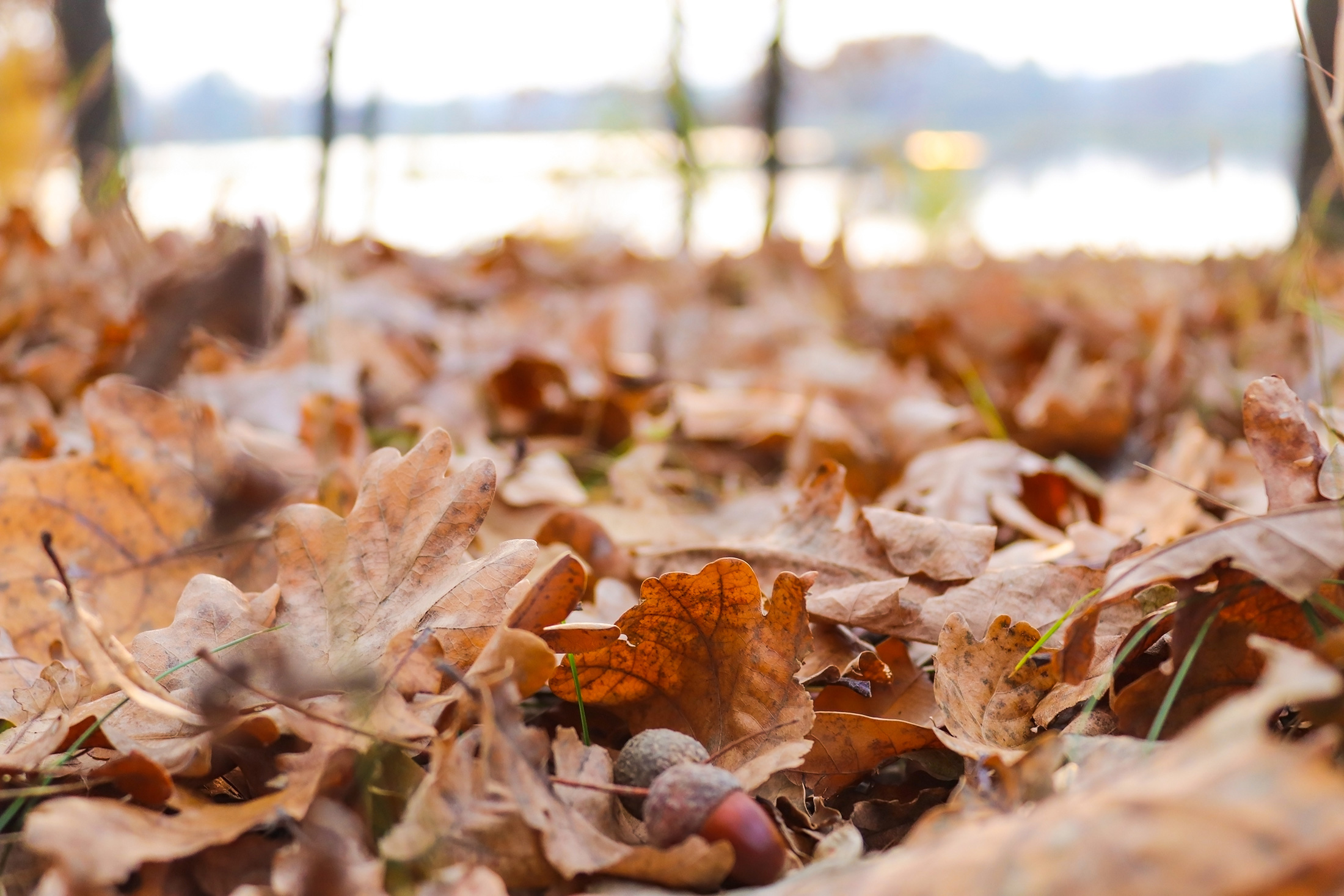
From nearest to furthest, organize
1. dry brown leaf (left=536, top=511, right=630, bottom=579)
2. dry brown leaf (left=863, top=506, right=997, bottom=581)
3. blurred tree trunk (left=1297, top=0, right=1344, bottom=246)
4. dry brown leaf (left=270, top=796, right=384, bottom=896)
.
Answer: dry brown leaf (left=270, top=796, right=384, bottom=896), dry brown leaf (left=863, top=506, right=997, bottom=581), dry brown leaf (left=536, top=511, right=630, bottom=579), blurred tree trunk (left=1297, top=0, right=1344, bottom=246)

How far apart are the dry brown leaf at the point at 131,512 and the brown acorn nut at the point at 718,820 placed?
46 centimetres

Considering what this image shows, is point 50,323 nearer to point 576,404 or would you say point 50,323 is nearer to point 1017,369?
point 576,404

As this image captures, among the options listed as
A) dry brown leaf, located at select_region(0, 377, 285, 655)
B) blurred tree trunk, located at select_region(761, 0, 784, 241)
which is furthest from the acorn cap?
blurred tree trunk, located at select_region(761, 0, 784, 241)

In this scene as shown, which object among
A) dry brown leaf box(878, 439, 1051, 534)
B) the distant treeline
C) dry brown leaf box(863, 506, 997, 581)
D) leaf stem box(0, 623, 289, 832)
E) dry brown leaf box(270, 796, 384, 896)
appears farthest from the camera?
the distant treeline

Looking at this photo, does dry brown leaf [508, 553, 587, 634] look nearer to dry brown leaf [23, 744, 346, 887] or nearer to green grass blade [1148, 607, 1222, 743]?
dry brown leaf [23, 744, 346, 887]

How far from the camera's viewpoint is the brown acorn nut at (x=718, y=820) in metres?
0.49

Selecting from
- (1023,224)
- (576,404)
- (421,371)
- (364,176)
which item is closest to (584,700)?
(364,176)

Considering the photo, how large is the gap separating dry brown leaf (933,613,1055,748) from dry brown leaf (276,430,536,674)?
0.28 metres

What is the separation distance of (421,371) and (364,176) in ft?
2.80

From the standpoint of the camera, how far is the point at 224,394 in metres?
1.41

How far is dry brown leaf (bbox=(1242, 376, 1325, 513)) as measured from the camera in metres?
0.61

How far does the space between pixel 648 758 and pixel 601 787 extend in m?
0.03

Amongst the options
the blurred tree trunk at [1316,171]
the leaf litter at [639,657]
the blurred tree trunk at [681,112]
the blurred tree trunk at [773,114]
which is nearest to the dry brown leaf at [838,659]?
the leaf litter at [639,657]

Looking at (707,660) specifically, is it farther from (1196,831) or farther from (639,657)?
(1196,831)
